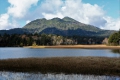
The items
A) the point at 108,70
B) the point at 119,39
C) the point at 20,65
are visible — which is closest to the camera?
the point at 108,70

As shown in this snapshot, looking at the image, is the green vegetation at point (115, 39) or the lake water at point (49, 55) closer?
the lake water at point (49, 55)

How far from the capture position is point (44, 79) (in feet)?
79.3

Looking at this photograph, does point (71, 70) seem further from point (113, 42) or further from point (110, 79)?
point (113, 42)

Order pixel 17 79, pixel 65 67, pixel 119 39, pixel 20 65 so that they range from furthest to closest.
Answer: pixel 119 39 → pixel 20 65 → pixel 65 67 → pixel 17 79

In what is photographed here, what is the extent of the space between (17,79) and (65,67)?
37.7ft

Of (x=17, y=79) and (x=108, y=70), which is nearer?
(x=17, y=79)

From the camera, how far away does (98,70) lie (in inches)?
1224

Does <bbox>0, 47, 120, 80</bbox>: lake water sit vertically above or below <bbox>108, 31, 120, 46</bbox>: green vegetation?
below

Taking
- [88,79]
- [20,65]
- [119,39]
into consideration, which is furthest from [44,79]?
[119,39]

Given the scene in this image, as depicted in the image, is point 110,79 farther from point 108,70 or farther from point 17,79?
point 17,79

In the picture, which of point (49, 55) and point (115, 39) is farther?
point (115, 39)

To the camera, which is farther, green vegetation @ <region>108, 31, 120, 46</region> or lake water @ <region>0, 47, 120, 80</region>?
green vegetation @ <region>108, 31, 120, 46</region>

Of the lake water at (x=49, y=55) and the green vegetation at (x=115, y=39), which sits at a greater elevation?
the green vegetation at (x=115, y=39)

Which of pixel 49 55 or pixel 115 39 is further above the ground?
pixel 115 39
